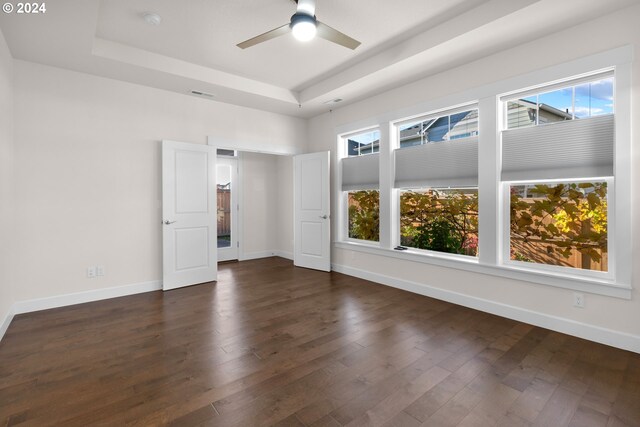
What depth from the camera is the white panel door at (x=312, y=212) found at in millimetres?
5484

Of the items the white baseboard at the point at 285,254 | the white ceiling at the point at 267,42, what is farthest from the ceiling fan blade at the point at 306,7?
the white baseboard at the point at 285,254

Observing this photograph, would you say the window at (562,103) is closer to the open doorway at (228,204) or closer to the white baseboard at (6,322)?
the open doorway at (228,204)

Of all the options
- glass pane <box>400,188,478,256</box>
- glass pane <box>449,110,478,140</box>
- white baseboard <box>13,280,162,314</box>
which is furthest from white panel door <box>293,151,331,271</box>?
white baseboard <box>13,280,162,314</box>

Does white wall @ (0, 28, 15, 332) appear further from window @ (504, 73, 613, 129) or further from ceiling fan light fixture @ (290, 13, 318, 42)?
window @ (504, 73, 613, 129)

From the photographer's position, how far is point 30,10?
2.62 metres

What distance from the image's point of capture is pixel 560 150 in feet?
9.76

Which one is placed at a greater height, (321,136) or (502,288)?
(321,136)

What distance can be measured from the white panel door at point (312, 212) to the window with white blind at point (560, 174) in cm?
283

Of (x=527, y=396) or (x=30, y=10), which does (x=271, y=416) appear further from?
(x=30, y=10)

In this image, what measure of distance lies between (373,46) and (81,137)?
3.81 metres

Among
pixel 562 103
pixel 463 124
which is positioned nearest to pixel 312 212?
pixel 463 124

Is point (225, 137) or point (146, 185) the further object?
point (225, 137)

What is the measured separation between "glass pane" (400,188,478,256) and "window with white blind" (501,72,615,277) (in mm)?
448

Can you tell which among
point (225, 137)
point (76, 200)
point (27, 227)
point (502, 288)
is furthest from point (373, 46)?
point (27, 227)
